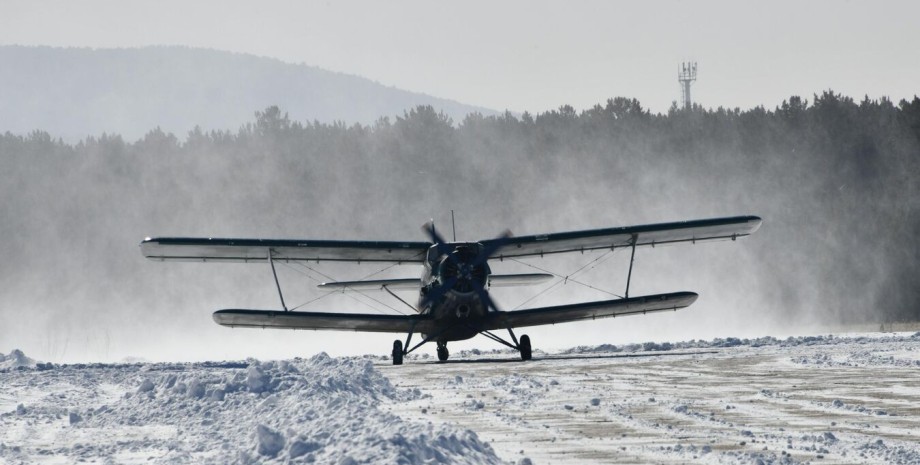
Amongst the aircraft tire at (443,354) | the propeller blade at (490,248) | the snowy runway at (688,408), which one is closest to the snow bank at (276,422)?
the snowy runway at (688,408)

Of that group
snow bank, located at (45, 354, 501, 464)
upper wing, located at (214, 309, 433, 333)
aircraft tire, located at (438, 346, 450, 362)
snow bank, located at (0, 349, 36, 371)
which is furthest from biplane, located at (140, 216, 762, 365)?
snow bank, located at (45, 354, 501, 464)

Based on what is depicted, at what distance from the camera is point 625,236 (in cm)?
2692

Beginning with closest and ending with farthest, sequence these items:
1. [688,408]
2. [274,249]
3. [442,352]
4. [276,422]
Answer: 1. [276,422]
2. [688,408]
3. [274,249]
4. [442,352]

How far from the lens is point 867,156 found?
67.6 meters

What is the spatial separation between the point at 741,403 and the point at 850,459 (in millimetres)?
4527

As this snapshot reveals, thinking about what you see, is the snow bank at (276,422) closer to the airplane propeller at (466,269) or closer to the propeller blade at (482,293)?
the airplane propeller at (466,269)

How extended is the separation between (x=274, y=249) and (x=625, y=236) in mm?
7801

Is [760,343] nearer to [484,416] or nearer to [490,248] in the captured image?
[490,248]

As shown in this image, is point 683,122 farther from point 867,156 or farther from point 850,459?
point 850,459

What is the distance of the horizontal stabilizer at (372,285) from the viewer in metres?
27.0

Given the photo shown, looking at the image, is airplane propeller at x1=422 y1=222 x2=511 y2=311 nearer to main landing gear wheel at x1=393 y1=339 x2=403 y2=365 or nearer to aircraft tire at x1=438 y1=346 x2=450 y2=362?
main landing gear wheel at x1=393 y1=339 x2=403 y2=365

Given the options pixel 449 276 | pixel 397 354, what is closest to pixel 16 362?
pixel 397 354

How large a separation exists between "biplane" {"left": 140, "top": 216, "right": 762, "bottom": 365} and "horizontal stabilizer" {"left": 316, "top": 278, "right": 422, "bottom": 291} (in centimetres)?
70

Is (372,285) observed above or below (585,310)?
above
